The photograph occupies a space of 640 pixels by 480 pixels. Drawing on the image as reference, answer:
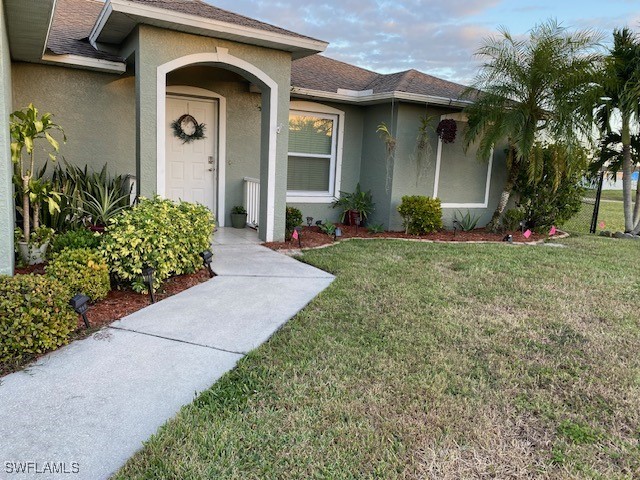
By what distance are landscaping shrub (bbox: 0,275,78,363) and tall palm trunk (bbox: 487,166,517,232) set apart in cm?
845

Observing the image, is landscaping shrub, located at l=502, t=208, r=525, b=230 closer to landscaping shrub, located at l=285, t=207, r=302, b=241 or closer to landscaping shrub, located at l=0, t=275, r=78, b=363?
landscaping shrub, located at l=285, t=207, r=302, b=241

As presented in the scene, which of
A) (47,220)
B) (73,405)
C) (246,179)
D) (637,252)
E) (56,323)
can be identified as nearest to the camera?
(73,405)

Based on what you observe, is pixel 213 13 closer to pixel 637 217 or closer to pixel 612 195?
pixel 637 217

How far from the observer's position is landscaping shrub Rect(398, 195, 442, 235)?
8.65 metres

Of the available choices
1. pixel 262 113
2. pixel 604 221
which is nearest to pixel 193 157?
pixel 262 113

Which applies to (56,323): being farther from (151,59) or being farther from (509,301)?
(509,301)

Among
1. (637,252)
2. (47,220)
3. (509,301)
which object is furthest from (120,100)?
(637,252)

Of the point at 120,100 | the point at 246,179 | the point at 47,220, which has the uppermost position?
the point at 120,100

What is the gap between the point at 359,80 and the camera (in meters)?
10.1

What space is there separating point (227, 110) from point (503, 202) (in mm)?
5883

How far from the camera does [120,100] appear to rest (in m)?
7.17

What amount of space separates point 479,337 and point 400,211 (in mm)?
5078

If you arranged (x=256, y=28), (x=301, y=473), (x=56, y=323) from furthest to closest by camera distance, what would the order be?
(x=256, y=28) → (x=56, y=323) → (x=301, y=473)

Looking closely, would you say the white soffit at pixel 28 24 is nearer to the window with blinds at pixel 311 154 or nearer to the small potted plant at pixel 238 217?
the small potted plant at pixel 238 217
